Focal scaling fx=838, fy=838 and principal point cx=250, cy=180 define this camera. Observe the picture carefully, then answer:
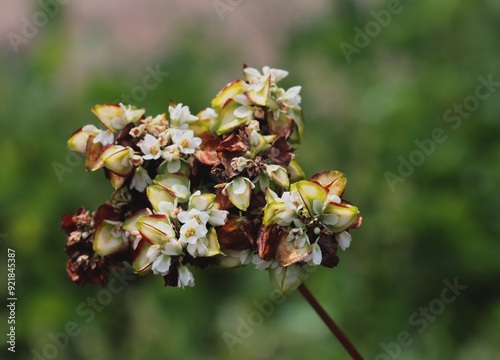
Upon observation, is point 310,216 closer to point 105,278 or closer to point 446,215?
point 105,278

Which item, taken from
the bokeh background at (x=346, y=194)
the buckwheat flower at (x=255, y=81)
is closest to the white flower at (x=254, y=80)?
the buckwheat flower at (x=255, y=81)

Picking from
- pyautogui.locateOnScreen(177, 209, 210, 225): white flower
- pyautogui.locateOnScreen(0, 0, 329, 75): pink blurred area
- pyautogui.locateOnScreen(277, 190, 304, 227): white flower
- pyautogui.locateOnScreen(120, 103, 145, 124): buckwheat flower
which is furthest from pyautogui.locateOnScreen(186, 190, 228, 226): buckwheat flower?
pyautogui.locateOnScreen(0, 0, 329, 75): pink blurred area

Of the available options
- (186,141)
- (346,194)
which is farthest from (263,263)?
(346,194)

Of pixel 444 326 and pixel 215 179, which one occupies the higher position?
pixel 215 179

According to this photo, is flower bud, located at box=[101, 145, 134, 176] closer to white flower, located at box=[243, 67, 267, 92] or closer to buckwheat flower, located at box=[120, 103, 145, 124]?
buckwheat flower, located at box=[120, 103, 145, 124]

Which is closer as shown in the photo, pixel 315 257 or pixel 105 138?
pixel 315 257

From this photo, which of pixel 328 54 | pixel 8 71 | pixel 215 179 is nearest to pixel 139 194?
pixel 215 179

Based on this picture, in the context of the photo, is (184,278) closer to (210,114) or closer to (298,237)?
(298,237)
